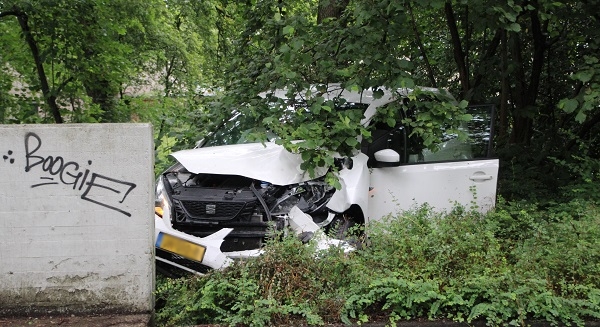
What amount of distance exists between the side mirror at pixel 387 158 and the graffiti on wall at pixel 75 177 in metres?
2.46

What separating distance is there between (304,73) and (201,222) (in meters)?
2.26

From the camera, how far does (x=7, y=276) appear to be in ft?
11.9

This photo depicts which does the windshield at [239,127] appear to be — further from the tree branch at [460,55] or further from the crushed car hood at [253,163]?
the tree branch at [460,55]

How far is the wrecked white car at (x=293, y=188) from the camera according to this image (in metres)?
4.22

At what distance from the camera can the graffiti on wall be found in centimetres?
358

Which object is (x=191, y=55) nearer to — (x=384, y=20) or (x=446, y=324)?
(x=384, y=20)

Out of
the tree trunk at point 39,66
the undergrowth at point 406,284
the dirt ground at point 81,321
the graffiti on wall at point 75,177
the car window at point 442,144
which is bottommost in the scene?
the dirt ground at point 81,321

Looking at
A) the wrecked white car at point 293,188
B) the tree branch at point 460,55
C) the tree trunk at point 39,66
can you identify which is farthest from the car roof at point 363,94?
the tree trunk at point 39,66

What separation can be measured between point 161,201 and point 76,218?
92cm

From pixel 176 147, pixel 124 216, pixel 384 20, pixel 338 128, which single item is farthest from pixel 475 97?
pixel 124 216

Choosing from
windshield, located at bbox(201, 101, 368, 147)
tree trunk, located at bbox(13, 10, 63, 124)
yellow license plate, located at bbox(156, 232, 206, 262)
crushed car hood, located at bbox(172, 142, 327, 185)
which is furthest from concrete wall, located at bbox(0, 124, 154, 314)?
tree trunk, located at bbox(13, 10, 63, 124)

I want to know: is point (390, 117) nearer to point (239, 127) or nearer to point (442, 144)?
point (442, 144)

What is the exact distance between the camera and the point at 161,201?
14.7ft

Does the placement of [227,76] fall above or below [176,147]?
above
